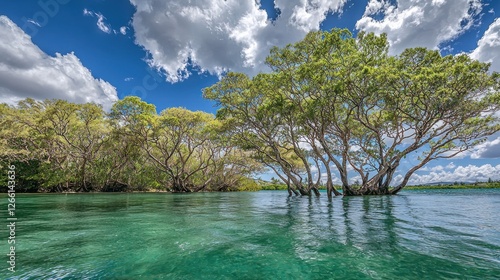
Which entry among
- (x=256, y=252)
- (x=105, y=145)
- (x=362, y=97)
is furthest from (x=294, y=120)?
(x=105, y=145)

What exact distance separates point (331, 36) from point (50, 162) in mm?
38243

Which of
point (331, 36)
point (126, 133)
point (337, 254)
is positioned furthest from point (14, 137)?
point (337, 254)

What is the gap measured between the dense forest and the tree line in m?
0.16

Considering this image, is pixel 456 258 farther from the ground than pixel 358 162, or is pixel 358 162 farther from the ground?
pixel 358 162

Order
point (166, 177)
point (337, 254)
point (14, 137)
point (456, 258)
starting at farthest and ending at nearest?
point (166, 177) < point (14, 137) < point (337, 254) < point (456, 258)

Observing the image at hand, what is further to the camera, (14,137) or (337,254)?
(14,137)

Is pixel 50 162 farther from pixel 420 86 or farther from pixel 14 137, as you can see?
pixel 420 86

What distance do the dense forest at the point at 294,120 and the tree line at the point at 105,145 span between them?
0.16m

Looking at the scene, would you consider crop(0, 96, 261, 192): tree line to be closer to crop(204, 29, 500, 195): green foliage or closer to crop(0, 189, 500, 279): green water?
crop(204, 29, 500, 195): green foliage

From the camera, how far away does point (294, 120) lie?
26.4m

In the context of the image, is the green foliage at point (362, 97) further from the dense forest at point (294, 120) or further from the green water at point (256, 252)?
the green water at point (256, 252)

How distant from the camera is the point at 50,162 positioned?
34312 millimetres

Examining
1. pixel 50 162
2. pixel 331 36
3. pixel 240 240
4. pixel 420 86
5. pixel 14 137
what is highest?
pixel 331 36

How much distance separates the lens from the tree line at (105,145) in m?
31.8
